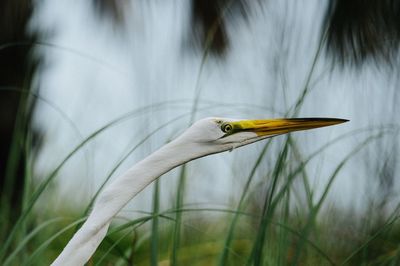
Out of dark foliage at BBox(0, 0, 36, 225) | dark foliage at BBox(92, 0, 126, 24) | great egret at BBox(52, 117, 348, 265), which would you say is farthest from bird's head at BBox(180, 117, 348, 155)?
dark foliage at BBox(0, 0, 36, 225)

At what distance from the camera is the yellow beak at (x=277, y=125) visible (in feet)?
4.45

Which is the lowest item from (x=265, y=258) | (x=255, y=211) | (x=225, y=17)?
(x=265, y=258)

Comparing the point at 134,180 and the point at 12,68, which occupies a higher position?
the point at 12,68

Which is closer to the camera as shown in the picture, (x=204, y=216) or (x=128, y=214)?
(x=128, y=214)

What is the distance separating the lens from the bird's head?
1.25 m

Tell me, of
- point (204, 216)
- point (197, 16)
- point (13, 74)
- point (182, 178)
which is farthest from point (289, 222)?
point (13, 74)

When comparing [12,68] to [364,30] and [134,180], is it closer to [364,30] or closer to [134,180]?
[364,30]

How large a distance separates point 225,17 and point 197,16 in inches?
15.3

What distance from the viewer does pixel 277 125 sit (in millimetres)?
1386

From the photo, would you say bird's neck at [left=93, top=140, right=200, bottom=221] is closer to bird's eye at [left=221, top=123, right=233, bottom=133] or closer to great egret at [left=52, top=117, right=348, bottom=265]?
great egret at [left=52, top=117, right=348, bottom=265]

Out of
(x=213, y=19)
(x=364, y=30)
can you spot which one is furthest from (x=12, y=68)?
(x=364, y=30)

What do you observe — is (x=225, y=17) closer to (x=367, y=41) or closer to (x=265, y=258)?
(x=367, y=41)

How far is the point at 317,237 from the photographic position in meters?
1.57

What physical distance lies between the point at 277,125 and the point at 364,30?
0.52m
